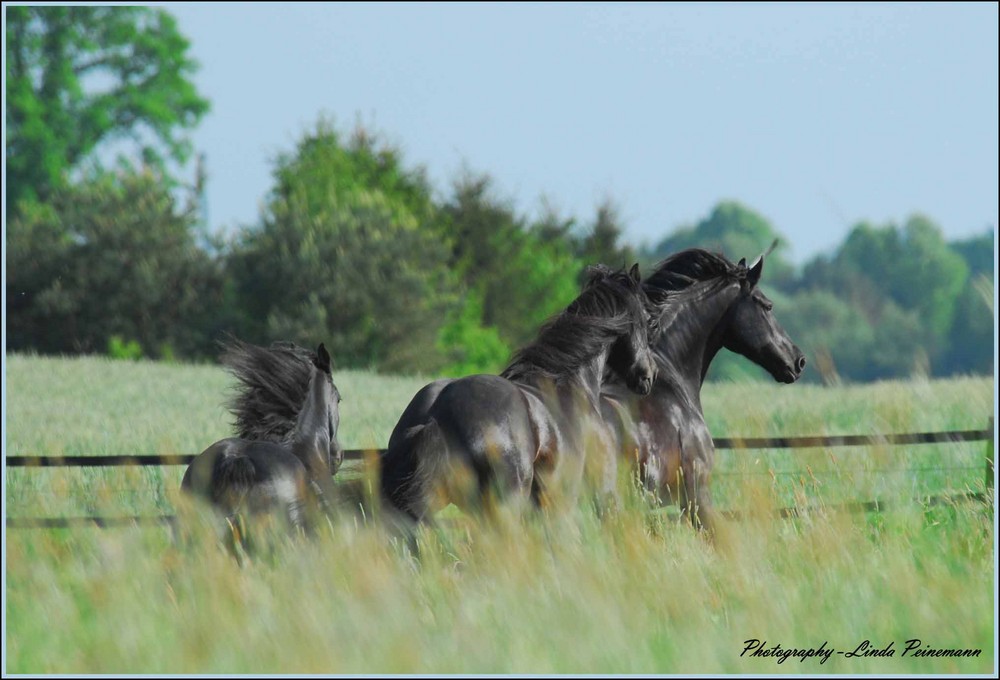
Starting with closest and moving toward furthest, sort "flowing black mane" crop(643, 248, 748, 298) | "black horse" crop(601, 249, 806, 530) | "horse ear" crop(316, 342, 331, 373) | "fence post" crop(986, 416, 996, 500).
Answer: "horse ear" crop(316, 342, 331, 373) → "black horse" crop(601, 249, 806, 530) → "flowing black mane" crop(643, 248, 748, 298) → "fence post" crop(986, 416, 996, 500)

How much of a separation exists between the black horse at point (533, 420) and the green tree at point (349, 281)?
73.4 feet

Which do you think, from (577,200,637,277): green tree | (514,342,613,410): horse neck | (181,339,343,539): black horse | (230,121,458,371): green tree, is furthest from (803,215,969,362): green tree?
(181,339,343,539): black horse

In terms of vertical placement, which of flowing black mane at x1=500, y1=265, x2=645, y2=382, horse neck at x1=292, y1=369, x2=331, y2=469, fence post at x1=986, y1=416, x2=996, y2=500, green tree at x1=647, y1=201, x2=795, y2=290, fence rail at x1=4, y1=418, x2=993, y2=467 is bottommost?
fence post at x1=986, y1=416, x2=996, y2=500

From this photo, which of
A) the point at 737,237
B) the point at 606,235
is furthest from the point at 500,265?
the point at 737,237

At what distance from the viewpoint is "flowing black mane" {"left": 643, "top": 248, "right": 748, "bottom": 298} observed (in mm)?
7281

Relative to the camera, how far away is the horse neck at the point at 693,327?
7.18 meters

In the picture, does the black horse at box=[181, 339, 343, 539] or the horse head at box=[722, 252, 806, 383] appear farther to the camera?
the horse head at box=[722, 252, 806, 383]

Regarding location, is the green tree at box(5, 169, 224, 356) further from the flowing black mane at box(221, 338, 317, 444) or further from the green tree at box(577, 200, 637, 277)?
the flowing black mane at box(221, 338, 317, 444)

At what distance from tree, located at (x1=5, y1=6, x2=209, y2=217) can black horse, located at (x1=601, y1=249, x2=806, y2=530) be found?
2581 centimetres

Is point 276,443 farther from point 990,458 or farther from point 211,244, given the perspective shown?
point 211,244

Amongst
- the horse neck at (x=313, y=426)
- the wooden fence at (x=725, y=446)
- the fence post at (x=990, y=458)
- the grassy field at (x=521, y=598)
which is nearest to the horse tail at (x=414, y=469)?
the grassy field at (x=521, y=598)

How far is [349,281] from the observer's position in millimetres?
30250

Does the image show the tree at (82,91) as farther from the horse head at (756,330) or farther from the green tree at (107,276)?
the horse head at (756,330)

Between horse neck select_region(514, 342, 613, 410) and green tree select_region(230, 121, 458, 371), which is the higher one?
green tree select_region(230, 121, 458, 371)
